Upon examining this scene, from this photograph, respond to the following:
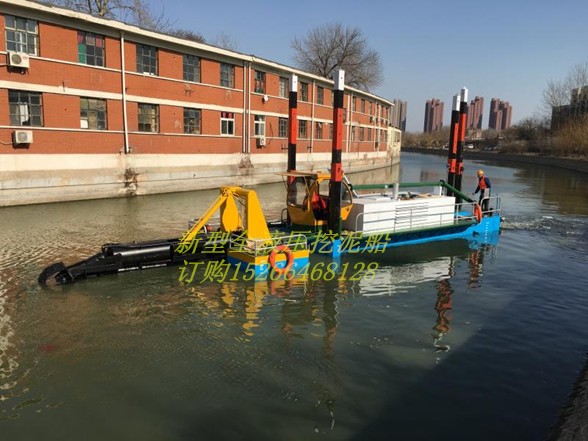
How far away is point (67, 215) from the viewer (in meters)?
18.0

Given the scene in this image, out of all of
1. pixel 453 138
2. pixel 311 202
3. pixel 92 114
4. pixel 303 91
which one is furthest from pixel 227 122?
pixel 311 202

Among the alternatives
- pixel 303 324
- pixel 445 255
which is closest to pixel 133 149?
pixel 445 255

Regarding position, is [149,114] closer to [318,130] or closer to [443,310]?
[318,130]

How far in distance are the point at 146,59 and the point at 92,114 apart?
4709 mm

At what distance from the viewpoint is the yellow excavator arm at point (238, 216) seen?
438 inches

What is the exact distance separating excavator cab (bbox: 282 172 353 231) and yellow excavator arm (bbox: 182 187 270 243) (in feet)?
6.57

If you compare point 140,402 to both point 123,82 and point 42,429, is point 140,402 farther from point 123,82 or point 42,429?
point 123,82

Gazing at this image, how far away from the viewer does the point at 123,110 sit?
23781 mm

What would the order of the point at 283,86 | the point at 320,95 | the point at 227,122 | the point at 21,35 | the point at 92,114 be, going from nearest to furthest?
1. the point at 21,35
2. the point at 92,114
3. the point at 227,122
4. the point at 283,86
5. the point at 320,95

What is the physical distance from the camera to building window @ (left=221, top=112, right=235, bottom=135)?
29891mm

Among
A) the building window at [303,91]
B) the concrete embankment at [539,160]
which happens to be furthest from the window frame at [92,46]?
the concrete embankment at [539,160]

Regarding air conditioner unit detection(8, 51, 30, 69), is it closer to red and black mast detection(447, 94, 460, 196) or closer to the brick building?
the brick building

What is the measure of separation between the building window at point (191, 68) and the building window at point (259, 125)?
589cm

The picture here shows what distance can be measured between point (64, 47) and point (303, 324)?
1976 centimetres
